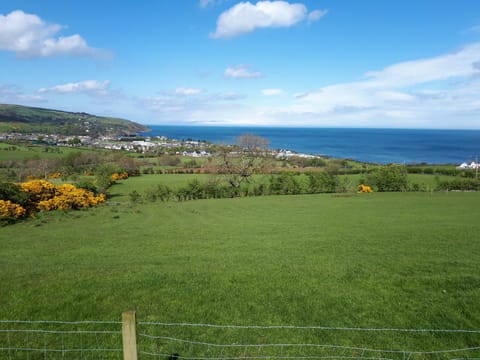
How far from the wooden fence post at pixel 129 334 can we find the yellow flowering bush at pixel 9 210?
34010 mm

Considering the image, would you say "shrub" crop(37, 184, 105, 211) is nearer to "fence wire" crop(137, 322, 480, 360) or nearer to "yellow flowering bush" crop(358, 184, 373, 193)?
"fence wire" crop(137, 322, 480, 360)

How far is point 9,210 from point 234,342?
33778 millimetres

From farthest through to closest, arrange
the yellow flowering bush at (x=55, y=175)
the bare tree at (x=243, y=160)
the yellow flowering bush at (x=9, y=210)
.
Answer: the yellow flowering bush at (x=55, y=175) < the bare tree at (x=243, y=160) < the yellow flowering bush at (x=9, y=210)

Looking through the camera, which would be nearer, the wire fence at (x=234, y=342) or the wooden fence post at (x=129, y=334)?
the wooden fence post at (x=129, y=334)

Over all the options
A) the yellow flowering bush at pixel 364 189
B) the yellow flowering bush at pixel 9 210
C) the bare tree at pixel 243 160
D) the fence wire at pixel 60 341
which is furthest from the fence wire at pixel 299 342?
the yellow flowering bush at pixel 364 189

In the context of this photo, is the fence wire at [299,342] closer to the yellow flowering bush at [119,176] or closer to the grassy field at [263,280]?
the grassy field at [263,280]

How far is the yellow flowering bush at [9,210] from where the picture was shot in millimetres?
31155

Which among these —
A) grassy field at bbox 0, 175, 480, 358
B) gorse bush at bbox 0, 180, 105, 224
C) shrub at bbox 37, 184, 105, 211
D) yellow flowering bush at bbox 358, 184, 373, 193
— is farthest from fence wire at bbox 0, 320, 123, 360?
yellow flowering bush at bbox 358, 184, 373, 193

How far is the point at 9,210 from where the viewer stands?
1271 inches

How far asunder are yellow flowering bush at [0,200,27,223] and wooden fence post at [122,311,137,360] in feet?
112

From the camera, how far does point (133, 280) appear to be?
1130cm

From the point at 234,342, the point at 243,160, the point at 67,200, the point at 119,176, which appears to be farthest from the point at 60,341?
the point at 119,176

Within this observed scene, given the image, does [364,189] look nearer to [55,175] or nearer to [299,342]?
[299,342]

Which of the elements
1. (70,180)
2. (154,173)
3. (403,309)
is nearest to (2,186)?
(70,180)
